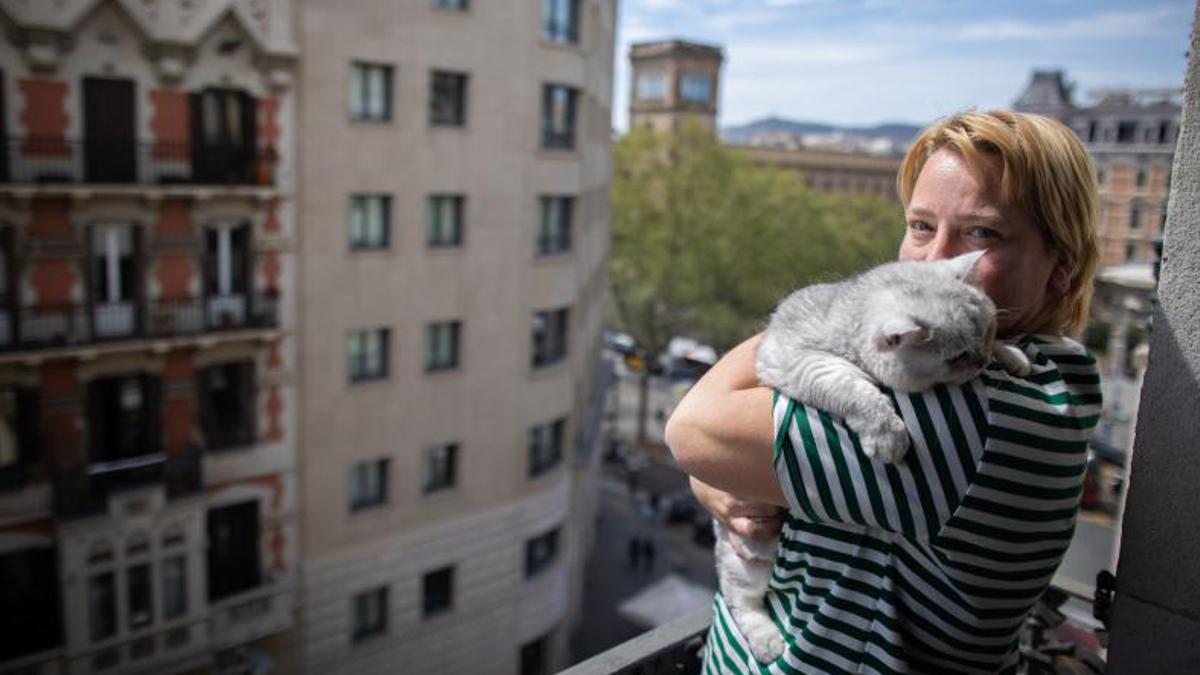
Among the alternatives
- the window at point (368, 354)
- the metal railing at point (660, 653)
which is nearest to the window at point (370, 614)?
the window at point (368, 354)

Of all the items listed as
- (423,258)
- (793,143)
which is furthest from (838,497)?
(793,143)

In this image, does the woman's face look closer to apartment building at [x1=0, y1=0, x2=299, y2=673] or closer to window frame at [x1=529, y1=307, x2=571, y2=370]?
apartment building at [x1=0, y1=0, x2=299, y2=673]

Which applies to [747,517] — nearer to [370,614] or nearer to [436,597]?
[370,614]

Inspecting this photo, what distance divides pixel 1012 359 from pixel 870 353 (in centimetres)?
40

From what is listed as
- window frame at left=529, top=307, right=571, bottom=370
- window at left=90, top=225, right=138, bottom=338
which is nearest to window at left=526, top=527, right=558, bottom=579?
window frame at left=529, top=307, right=571, bottom=370

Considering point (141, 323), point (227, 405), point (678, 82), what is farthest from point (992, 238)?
point (678, 82)

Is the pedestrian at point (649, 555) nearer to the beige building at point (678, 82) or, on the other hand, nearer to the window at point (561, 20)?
the window at point (561, 20)

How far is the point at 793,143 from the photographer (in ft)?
256

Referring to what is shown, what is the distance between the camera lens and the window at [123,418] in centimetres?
1534

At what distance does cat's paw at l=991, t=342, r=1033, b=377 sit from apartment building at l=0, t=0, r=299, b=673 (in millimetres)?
15003

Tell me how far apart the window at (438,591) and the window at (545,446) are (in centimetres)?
307

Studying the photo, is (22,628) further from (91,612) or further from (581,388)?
(581,388)

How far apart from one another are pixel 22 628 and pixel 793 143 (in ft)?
236

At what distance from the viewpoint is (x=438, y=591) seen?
65.7 feet
